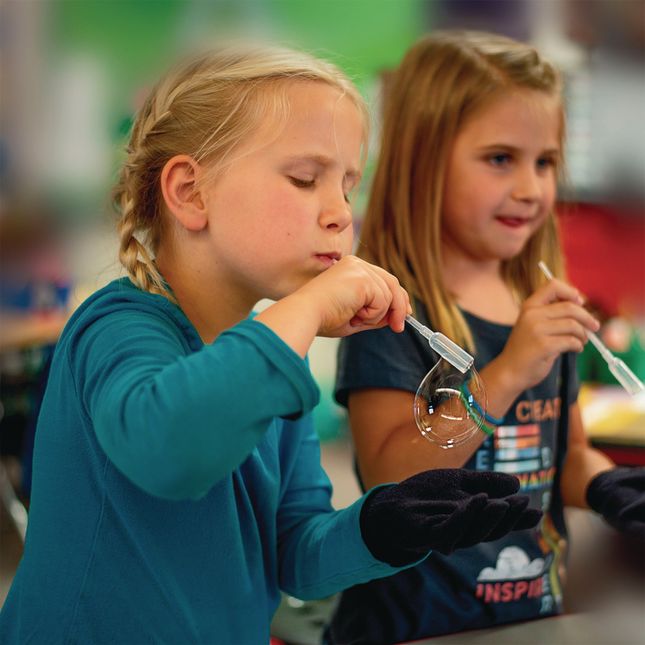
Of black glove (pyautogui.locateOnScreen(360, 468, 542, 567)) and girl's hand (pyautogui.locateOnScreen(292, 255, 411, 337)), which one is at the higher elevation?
girl's hand (pyautogui.locateOnScreen(292, 255, 411, 337))

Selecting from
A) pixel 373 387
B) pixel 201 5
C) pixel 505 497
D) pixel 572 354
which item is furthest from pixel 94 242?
pixel 505 497

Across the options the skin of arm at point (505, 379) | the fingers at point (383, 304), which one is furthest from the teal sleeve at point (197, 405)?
the skin of arm at point (505, 379)

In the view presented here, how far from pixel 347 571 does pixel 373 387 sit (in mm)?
226

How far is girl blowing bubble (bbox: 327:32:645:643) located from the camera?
102 cm

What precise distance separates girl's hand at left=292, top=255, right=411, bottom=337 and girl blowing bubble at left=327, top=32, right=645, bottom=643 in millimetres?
246

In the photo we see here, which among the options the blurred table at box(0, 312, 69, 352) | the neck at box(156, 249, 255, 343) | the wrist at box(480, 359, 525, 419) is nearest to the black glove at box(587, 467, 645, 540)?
the wrist at box(480, 359, 525, 419)

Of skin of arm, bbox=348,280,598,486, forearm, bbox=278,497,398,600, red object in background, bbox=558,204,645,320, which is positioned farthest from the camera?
red object in background, bbox=558,204,645,320

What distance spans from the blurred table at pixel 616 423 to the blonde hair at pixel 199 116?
1069mm

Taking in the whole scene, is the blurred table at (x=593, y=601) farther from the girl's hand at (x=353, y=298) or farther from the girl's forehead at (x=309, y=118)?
the girl's forehead at (x=309, y=118)

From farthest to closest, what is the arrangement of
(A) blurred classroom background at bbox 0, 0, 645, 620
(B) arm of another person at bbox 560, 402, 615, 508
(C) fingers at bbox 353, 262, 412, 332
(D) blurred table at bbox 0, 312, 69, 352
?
1. (D) blurred table at bbox 0, 312, 69, 352
2. (A) blurred classroom background at bbox 0, 0, 645, 620
3. (B) arm of another person at bbox 560, 402, 615, 508
4. (C) fingers at bbox 353, 262, 412, 332

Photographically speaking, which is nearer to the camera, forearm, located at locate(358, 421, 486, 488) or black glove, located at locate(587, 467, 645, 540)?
forearm, located at locate(358, 421, 486, 488)

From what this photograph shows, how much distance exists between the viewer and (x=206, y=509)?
80cm

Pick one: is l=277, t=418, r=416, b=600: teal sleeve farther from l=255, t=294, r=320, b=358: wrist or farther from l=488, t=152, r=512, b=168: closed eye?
l=488, t=152, r=512, b=168: closed eye

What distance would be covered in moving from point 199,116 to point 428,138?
404 millimetres
